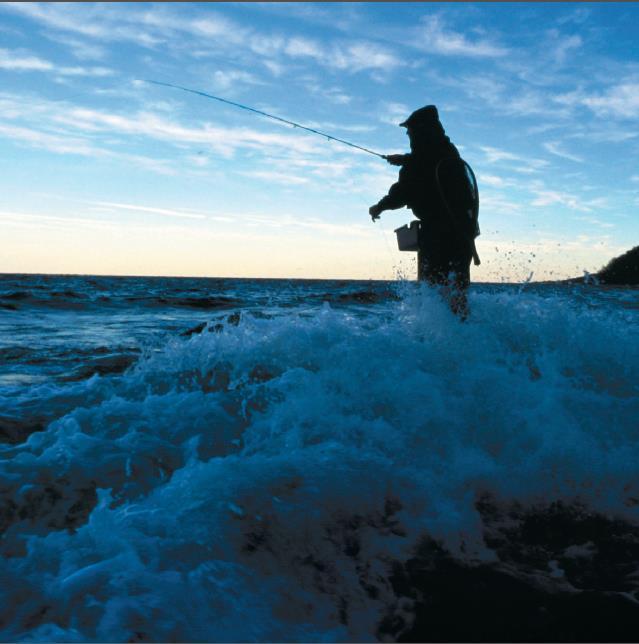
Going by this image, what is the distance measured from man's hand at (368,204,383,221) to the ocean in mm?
1246

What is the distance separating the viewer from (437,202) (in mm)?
6207

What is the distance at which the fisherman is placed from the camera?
6.10 metres

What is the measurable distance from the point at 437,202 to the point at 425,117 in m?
0.91

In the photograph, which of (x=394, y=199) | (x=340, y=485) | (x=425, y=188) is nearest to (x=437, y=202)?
(x=425, y=188)

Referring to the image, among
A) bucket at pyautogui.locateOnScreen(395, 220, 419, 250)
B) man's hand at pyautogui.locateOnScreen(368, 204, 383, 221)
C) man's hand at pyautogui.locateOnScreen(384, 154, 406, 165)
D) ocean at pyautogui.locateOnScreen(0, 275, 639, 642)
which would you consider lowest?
ocean at pyautogui.locateOnScreen(0, 275, 639, 642)

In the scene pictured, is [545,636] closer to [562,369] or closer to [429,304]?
[562,369]

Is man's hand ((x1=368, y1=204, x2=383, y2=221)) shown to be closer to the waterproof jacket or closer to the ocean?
the waterproof jacket

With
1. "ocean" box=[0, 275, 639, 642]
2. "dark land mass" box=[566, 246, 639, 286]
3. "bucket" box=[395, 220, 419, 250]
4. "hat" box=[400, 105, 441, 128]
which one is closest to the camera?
"ocean" box=[0, 275, 639, 642]

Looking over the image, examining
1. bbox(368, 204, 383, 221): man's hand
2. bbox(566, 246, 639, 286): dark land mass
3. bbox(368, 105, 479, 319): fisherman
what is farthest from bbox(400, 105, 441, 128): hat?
bbox(566, 246, 639, 286): dark land mass

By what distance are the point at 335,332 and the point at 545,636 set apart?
11.6ft

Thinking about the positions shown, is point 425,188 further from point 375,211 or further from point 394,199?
point 375,211

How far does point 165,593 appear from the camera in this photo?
2445mm

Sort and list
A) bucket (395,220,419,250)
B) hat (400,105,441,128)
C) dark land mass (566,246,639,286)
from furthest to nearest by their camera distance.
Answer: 1. dark land mass (566,246,639,286)
2. bucket (395,220,419,250)
3. hat (400,105,441,128)

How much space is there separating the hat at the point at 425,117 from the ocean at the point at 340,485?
191 centimetres
